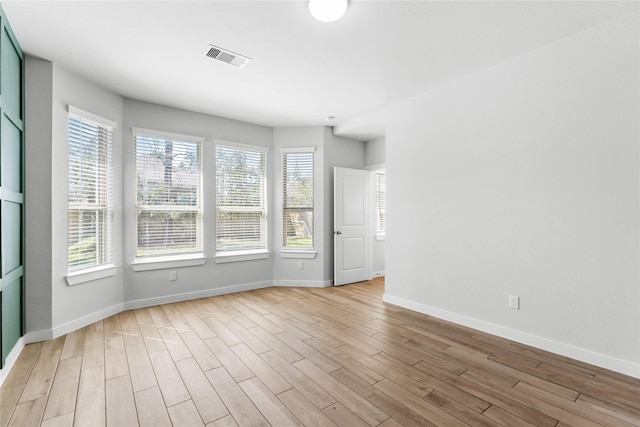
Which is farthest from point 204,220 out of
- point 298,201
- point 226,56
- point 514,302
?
point 514,302

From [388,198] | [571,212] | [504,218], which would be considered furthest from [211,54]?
[571,212]

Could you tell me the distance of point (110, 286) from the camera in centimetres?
364

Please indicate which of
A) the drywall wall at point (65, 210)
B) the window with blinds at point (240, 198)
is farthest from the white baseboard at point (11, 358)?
the window with blinds at point (240, 198)

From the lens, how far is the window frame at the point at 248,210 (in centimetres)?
455

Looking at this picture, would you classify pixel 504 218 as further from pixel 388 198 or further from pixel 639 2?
pixel 639 2

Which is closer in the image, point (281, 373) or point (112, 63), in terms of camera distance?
point (281, 373)

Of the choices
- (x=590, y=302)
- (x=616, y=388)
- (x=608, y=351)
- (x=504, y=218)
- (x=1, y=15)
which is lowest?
(x=616, y=388)

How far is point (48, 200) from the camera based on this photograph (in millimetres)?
2912

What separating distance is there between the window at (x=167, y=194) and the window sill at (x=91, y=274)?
1.39 ft

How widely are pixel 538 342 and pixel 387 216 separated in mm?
2107

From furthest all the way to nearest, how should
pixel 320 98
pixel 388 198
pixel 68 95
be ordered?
pixel 388 198
pixel 320 98
pixel 68 95

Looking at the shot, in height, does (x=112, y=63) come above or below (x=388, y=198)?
above

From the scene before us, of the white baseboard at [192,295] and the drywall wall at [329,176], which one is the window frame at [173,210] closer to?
the white baseboard at [192,295]

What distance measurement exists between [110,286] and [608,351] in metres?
4.97
